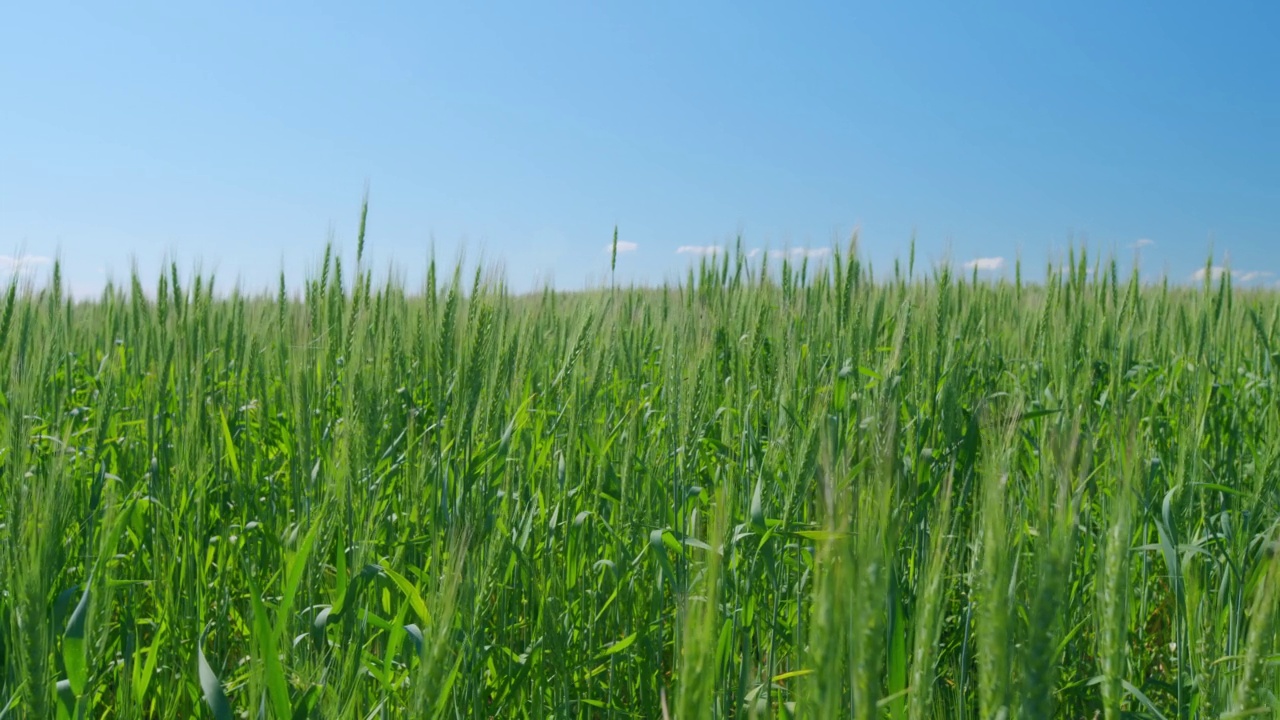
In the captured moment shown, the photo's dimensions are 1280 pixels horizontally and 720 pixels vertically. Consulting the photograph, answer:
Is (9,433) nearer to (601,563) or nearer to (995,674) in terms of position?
(601,563)

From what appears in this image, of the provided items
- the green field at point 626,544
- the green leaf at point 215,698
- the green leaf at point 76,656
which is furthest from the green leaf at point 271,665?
the green leaf at point 76,656

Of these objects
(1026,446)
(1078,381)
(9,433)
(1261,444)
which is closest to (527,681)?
(9,433)

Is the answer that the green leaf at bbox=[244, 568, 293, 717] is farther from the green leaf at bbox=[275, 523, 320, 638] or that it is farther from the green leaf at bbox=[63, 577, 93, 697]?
the green leaf at bbox=[63, 577, 93, 697]

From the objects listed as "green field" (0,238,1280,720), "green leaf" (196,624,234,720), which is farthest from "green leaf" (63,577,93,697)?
"green leaf" (196,624,234,720)

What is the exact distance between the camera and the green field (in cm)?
76

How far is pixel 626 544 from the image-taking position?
1.62 m

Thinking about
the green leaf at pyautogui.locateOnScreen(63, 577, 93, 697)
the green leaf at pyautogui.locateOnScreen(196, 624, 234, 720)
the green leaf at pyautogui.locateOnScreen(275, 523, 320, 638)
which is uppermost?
the green leaf at pyautogui.locateOnScreen(275, 523, 320, 638)

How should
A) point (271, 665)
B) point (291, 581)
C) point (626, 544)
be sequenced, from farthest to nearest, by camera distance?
point (626, 544) < point (291, 581) < point (271, 665)

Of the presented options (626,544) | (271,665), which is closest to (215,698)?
(271,665)

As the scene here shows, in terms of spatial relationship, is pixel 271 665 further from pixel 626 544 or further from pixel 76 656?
pixel 626 544

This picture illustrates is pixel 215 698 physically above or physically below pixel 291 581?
below

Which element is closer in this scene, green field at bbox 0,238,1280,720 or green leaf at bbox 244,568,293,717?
green field at bbox 0,238,1280,720

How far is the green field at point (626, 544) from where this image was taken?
758 mm

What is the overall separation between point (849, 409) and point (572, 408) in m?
0.80
